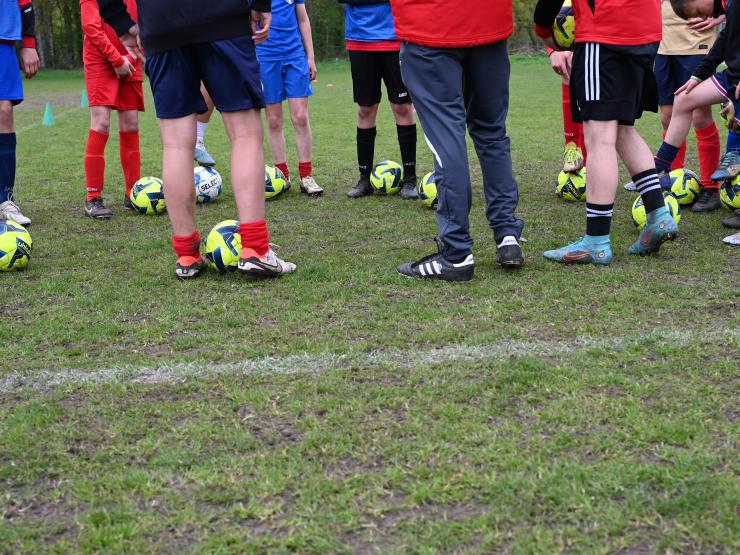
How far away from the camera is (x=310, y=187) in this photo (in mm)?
7516

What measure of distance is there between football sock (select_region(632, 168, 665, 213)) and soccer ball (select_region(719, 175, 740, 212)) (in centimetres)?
129

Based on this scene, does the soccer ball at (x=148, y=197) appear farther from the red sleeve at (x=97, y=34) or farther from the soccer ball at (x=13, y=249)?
the soccer ball at (x=13, y=249)

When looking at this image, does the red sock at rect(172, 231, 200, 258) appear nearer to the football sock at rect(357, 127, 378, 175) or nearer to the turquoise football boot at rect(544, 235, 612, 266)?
the turquoise football boot at rect(544, 235, 612, 266)

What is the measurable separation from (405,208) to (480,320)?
301 cm

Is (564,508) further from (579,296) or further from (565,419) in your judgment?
(579,296)

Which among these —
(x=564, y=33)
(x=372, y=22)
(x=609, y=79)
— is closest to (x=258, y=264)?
(x=609, y=79)

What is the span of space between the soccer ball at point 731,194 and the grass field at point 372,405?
1.86 feet

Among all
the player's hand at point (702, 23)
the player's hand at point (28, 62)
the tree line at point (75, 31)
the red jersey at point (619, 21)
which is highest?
the red jersey at point (619, 21)

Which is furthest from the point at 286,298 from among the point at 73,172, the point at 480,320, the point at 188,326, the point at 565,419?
the point at 73,172

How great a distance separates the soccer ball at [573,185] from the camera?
21.9 feet

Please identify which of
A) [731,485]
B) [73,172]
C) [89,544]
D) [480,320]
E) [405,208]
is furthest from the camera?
[73,172]

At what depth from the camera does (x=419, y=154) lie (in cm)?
1004

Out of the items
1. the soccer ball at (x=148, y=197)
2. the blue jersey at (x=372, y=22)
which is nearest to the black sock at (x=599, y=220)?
the blue jersey at (x=372, y=22)

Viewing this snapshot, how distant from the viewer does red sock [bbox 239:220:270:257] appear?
15.2ft
